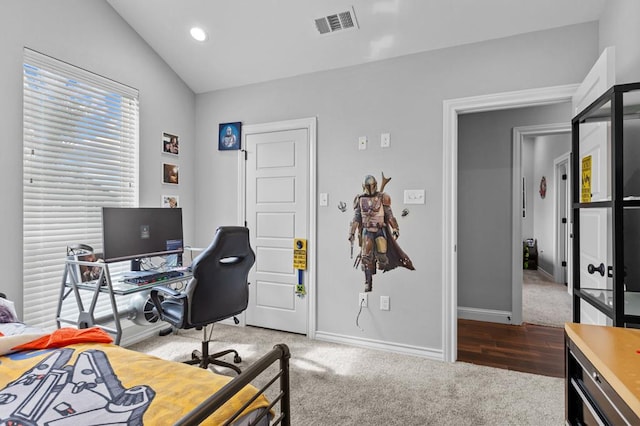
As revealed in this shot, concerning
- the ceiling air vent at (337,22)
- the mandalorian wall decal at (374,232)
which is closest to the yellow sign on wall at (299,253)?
the mandalorian wall decal at (374,232)

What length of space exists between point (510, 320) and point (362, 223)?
2.13 meters

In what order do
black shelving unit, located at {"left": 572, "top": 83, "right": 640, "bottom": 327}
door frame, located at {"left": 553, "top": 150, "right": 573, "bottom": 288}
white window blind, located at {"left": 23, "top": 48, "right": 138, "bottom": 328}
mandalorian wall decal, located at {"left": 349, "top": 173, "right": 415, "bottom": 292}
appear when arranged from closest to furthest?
black shelving unit, located at {"left": 572, "top": 83, "right": 640, "bottom": 327}, white window blind, located at {"left": 23, "top": 48, "right": 138, "bottom": 328}, mandalorian wall decal, located at {"left": 349, "top": 173, "right": 415, "bottom": 292}, door frame, located at {"left": 553, "top": 150, "right": 573, "bottom": 288}

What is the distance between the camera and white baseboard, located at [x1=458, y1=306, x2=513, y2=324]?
3730 millimetres

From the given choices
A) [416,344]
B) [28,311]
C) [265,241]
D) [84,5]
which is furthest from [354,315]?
[84,5]

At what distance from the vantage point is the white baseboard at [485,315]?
3.73 metres

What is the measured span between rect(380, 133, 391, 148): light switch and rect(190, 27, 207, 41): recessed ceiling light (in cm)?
185

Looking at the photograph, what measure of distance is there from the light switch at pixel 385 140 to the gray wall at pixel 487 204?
57.9 inches

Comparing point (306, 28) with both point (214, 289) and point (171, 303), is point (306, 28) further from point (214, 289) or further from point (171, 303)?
point (171, 303)

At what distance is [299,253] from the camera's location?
3295 mm

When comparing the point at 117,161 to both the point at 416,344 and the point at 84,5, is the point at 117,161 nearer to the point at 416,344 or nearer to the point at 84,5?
the point at 84,5

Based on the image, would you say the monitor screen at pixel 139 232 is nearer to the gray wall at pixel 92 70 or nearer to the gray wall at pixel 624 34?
the gray wall at pixel 92 70

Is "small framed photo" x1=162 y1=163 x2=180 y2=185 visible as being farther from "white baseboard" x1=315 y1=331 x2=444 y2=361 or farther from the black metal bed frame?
the black metal bed frame

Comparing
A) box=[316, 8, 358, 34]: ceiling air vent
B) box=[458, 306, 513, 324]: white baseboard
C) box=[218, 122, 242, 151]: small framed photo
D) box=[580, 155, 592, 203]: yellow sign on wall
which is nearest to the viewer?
box=[580, 155, 592, 203]: yellow sign on wall

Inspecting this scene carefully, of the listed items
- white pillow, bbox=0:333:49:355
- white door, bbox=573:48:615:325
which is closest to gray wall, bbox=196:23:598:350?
white door, bbox=573:48:615:325
